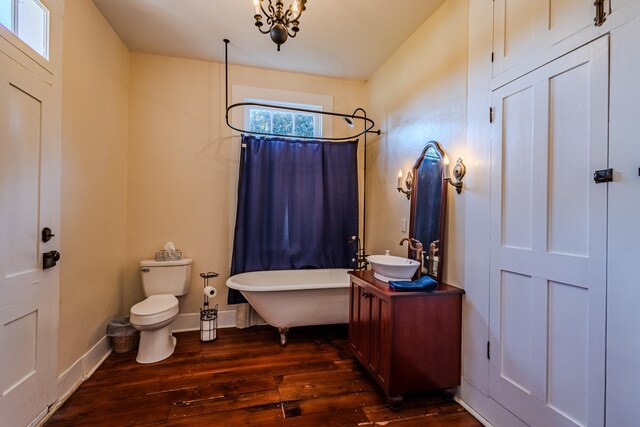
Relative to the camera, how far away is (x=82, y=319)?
6.81ft

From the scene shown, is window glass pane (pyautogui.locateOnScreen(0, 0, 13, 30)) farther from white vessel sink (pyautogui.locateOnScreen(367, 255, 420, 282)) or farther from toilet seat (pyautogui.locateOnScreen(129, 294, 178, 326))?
white vessel sink (pyautogui.locateOnScreen(367, 255, 420, 282))

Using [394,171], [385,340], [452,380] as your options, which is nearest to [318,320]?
[385,340]

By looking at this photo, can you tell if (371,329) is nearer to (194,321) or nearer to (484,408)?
(484,408)

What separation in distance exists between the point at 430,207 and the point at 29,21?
2.78 meters

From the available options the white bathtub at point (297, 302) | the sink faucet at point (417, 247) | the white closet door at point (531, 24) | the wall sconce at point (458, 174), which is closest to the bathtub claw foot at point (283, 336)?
the white bathtub at point (297, 302)

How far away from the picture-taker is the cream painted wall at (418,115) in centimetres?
193

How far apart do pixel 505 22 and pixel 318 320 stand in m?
Answer: 2.61

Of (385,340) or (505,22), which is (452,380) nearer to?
(385,340)

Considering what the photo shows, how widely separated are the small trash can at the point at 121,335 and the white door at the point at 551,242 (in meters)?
2.85

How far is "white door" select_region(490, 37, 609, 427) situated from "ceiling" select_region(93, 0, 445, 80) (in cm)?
125

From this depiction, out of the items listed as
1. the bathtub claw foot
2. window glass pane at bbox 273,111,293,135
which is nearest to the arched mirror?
the bathtub claw foot

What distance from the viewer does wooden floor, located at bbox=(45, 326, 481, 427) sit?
167 cm

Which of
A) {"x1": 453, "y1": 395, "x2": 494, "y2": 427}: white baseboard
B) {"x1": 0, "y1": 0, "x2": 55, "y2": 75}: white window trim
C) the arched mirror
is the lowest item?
{"x1": 453, "y1": 395, "x2": 494, "y2": 427}: white baseboard

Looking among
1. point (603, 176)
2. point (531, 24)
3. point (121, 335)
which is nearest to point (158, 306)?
point (121, 335)
